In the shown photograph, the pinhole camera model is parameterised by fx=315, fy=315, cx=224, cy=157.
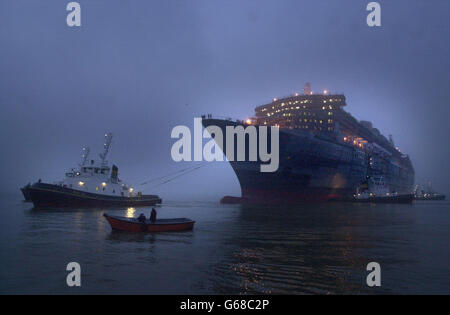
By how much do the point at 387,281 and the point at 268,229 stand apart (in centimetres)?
1564

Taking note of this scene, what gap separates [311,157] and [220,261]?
52.1 m

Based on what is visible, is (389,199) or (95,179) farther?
(389,199)

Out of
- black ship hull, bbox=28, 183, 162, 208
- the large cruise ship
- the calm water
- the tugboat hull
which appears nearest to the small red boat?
the calm water

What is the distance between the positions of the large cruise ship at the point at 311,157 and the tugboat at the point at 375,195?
1.64 meters

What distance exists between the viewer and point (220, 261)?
1619 centimetres

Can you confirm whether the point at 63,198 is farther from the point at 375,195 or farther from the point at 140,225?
the point at 375,195

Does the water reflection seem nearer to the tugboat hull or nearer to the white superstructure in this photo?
the white superstructure

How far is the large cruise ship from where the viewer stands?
62.8 meters

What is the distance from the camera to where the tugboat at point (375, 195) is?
82.2 meters

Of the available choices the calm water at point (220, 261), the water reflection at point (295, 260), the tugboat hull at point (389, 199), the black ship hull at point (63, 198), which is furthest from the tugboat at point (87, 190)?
the tugboat hull at point (389, 199)

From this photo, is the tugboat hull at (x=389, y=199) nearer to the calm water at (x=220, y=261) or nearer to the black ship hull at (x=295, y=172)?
the black ship hull at (x=295, y=172)

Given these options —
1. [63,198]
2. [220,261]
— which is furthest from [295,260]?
[63,198]

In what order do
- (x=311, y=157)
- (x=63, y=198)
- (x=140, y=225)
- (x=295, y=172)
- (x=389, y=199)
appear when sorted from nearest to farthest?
(x=140, y=225) < (x=63, y=198) < (x=295, y=172) < (x=311, y=157) < (x=389, y=199)
